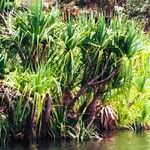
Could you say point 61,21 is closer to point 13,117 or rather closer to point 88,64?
point 88,64

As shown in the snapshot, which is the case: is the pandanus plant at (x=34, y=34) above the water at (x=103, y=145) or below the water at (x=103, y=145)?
above

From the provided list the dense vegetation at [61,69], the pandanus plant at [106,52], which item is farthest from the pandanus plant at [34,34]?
the pandanus plant at [106,52]

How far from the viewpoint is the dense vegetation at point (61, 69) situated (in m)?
16.0

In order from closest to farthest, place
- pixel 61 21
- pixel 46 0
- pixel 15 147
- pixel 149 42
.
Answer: pixel 15 147 < pixel 61 21 < pixel 149 42 < pixel 46 0

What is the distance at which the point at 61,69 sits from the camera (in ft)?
54.0

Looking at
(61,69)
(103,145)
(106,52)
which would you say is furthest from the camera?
(106,52)

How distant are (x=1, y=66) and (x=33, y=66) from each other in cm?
100

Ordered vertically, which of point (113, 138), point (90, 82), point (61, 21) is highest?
point (61, 21)

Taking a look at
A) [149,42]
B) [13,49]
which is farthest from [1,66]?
[149,42]

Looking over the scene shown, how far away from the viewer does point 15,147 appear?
52.2 ft

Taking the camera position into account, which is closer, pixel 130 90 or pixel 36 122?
pixel 36 122

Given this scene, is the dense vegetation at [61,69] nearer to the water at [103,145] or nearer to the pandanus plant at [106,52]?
the pandanus plant at [106,52]

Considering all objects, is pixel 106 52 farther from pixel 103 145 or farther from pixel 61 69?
pixel 103 145

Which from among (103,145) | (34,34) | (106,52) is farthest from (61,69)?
(103,145)
